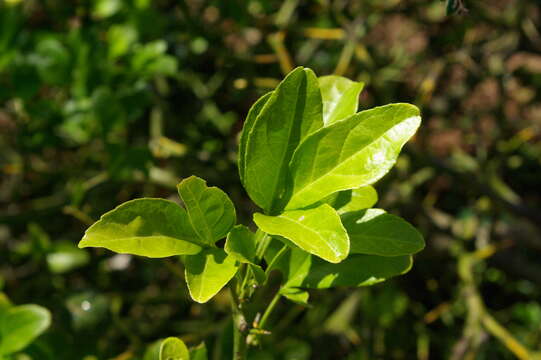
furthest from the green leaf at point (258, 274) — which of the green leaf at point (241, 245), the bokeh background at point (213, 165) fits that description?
the bokeh background at point (213, 165)

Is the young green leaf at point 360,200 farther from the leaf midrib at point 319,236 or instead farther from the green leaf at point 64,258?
the green leaf at point 64,258

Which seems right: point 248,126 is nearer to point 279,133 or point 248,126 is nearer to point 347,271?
point 279,133

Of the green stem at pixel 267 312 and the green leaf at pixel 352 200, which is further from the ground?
the green leaf at pixel 352 200

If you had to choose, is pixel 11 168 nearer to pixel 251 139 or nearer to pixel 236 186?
pixel 236 186

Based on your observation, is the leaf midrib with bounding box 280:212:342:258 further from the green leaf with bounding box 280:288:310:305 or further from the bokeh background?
the bokeh background

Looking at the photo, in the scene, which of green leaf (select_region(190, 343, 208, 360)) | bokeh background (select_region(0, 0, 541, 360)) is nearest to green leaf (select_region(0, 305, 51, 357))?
bokeh background (select_region(0, 0, 541, 360))
